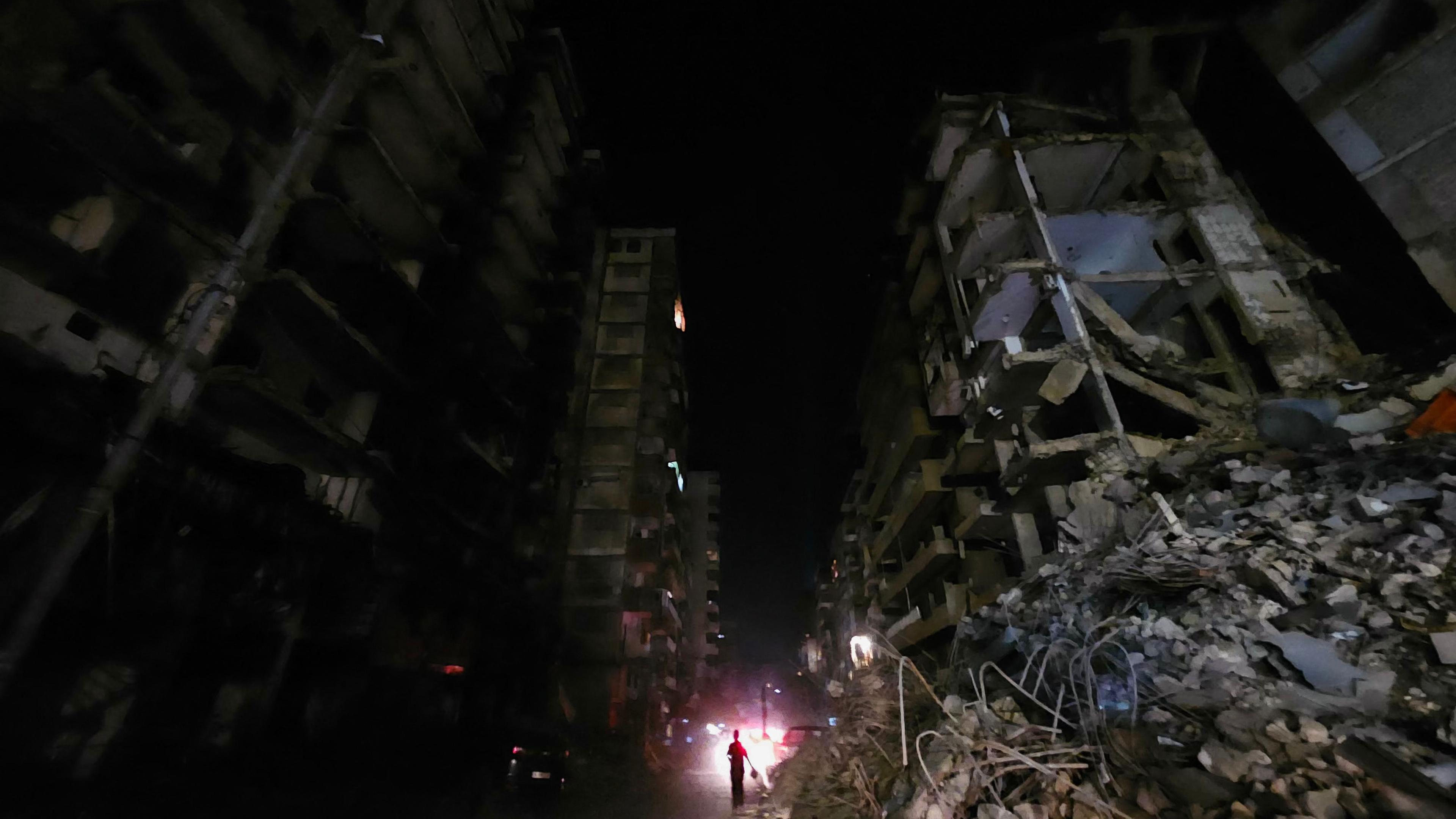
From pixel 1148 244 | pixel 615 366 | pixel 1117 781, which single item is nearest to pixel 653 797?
pixel 1117 781

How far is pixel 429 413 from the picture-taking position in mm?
12727

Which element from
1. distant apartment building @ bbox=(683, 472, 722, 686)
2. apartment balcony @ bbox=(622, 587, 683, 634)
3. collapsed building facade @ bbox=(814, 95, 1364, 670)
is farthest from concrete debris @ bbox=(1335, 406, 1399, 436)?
distant apartment building @ bbox=(683, 472, 722, 686)

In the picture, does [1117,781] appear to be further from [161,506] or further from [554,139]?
[554,139]

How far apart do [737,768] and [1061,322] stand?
1358 cm

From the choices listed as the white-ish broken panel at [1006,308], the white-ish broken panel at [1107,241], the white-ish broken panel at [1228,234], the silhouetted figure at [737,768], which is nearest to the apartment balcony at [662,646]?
the silhouetted figure at [737,768]

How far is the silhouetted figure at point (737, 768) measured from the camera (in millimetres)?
12625

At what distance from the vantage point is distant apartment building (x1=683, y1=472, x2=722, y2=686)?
4356 cm

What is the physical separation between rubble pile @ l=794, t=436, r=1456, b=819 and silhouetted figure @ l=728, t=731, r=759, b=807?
21.5 ft

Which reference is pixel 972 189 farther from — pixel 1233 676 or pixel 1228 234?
pixel 1233 676

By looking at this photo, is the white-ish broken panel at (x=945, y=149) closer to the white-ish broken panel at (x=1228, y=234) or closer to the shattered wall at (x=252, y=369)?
the white-ish broken panel at (x=1228, y=234)

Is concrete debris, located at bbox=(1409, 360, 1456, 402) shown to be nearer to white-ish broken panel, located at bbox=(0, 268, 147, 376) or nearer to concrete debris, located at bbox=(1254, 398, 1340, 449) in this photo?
concrete debris, located at bbox=(1254, 398, 1340, 449)

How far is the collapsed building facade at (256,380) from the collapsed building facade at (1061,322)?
10.8 meters

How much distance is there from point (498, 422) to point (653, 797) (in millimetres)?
11948

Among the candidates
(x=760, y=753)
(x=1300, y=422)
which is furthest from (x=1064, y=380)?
(x=760, y=753)
